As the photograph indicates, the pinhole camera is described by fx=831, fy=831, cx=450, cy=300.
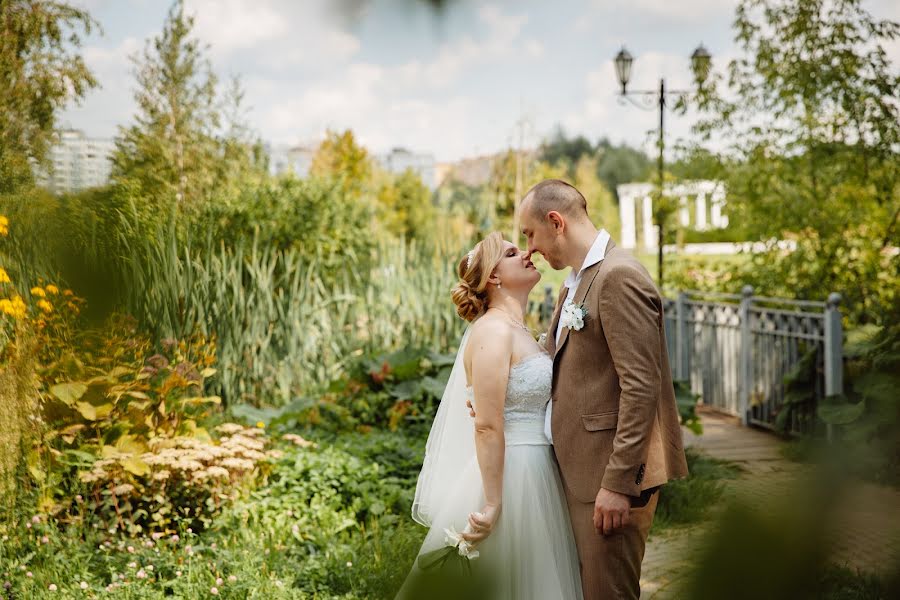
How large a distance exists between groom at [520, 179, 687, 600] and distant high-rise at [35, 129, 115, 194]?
1.75 meters

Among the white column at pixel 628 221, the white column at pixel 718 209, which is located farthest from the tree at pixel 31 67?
the white column at pixel 628 221

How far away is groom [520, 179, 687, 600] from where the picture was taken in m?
2.20

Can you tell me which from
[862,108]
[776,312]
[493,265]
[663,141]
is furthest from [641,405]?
[663,141]

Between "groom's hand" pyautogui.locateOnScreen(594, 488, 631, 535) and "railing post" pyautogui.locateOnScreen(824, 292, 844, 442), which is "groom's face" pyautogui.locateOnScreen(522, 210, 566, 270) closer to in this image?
"groom's hand" pyautogui.locateOnScreen(594, 488, 631, 535)

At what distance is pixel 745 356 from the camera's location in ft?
25.0

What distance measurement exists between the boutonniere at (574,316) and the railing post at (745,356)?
5.64 metres

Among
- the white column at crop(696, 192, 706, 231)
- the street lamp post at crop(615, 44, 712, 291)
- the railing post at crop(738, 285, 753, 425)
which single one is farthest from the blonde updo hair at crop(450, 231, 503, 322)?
the street lamp post at crop(615, 44, 712, 291)

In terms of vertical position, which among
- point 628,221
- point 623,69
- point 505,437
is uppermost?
point 623,69

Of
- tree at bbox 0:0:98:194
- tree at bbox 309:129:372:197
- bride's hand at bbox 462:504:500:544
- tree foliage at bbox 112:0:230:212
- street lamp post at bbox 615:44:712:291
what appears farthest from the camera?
tree at bbox 309:129:372:197

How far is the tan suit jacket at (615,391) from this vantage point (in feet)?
7.19

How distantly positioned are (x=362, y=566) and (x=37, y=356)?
1.60 meters

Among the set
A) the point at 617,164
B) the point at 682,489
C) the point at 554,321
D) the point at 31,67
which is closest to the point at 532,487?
the point at 554,321

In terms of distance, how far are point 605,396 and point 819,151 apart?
21.1 feet

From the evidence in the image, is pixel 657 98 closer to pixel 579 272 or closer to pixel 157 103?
pixel 579 272
